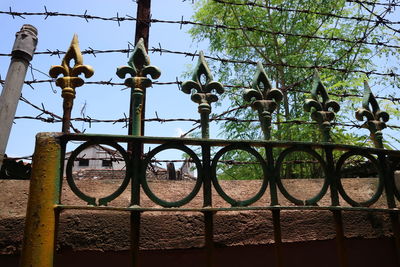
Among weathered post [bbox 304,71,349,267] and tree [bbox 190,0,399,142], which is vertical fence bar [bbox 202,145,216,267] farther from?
tree [bbox 190,0,399,142]

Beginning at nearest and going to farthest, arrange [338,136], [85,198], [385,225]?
[85,198] → [385,225] → [338,136]

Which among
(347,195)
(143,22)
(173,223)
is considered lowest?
(173,223)

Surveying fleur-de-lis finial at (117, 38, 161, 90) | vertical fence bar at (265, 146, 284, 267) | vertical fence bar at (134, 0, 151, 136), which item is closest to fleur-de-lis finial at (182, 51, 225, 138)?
fleur-de-lis finial at (117, 38, 161, 90)

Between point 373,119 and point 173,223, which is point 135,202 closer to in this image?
point 173,223

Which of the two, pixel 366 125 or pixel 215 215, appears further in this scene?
pixel 366 125

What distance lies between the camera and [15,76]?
5.94ft

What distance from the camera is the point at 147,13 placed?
217 cm

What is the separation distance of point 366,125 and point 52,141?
53.5 inches

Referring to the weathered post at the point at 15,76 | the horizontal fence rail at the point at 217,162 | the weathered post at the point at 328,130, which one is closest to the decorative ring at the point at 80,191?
the horizontal fence rail at the point at 217,162

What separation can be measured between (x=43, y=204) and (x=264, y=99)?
0.89 meters

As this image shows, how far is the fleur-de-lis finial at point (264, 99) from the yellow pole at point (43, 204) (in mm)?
740

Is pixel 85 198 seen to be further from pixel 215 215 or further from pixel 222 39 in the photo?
pixel 222 39

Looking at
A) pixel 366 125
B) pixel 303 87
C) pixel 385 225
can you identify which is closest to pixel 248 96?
pixel 366 125

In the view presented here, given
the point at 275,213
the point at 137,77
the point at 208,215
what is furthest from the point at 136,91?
the point at 275,213
